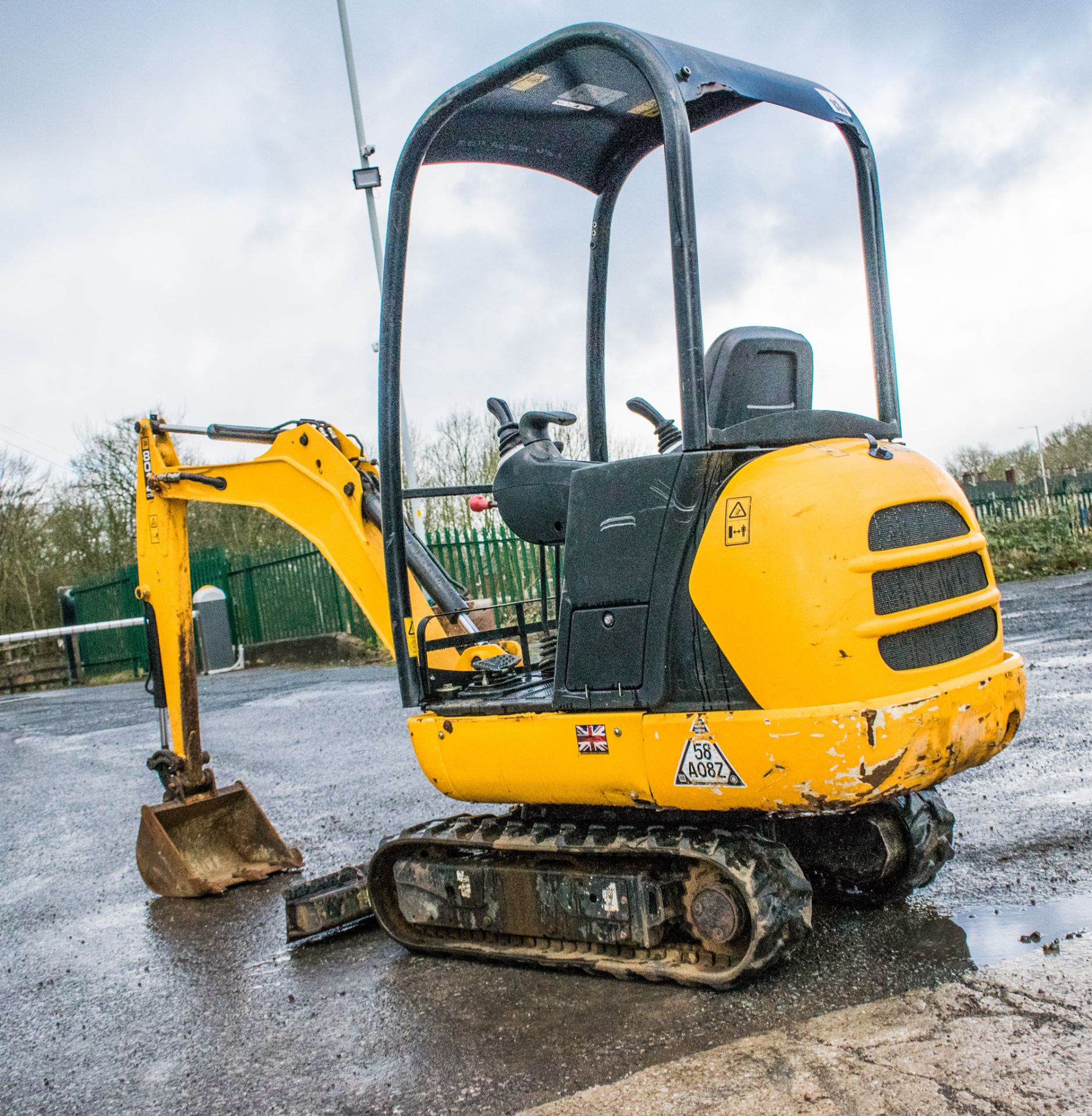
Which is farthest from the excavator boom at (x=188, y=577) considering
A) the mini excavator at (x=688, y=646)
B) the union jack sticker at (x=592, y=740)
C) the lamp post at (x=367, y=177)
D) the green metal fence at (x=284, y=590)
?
the lamp post at (x=367, y=177)

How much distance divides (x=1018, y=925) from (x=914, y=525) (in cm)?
138

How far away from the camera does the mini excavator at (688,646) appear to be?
3156 millimetres

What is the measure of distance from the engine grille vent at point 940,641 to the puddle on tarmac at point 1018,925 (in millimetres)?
905

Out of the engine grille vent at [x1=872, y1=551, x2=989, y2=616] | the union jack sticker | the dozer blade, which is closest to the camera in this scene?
the engine grille vent at [x1=872, y1=551, x2=989, y2=616]

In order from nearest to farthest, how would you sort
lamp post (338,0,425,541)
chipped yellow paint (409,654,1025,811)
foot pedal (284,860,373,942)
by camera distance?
chipped yellow paint (409,654,1025,811) → foot pedal (284,860,373,942) → lamp post (338,0,425,541)

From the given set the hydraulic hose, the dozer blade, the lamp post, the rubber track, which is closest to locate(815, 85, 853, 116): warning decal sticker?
the hydraulic hose

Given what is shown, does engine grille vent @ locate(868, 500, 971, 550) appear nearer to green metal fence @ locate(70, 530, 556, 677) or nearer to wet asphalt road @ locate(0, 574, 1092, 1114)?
wet asphalt road @ locate(0, 574, 1092, 1114)

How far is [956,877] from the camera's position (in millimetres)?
4195

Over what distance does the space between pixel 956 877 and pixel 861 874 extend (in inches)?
19.8

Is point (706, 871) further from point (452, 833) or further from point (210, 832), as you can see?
point (210, 832)

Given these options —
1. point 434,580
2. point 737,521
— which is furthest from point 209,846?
point 737,521

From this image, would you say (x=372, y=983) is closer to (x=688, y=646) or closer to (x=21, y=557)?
(x=688, y=646)

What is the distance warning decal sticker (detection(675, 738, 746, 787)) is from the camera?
10.7 ft

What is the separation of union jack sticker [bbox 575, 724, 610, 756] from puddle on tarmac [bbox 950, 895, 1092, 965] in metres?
1.28
